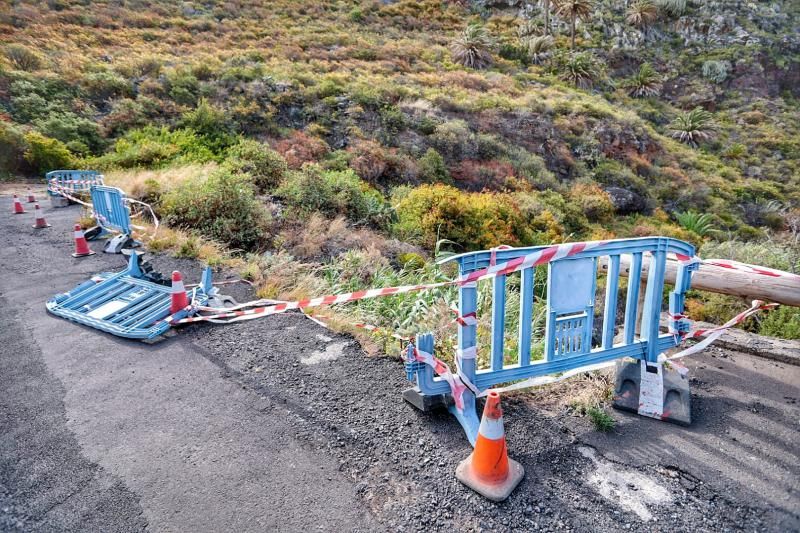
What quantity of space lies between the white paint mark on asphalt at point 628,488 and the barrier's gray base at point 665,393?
0.81 meters

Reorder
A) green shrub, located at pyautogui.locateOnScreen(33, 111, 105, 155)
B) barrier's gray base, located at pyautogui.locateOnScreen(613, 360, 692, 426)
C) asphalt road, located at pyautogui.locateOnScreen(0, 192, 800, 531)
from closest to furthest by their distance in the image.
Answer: asphalt road, located at pyautogui.locateOnScreen(0, 192, 800, 531) < barrier's gray base, located at pyautogui.locateOnScreen(613, 360, 692, 426) < green shrub, located at pyautogui.locateOnScreen(33, 111, 105, 155)

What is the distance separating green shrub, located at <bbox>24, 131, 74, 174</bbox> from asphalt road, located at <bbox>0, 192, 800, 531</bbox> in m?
14.0

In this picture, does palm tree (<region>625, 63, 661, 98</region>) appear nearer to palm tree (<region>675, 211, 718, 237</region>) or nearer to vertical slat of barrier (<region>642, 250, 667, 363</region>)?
palm tree (<region>675, 211, 718, 237</region>)

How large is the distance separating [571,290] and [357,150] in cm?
1519

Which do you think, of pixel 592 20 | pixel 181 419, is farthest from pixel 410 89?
pixel 592 20

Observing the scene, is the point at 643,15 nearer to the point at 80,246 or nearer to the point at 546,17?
the point at 546,17

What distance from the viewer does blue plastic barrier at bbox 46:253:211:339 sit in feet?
16.0

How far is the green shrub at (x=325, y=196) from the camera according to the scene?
989 centimetres

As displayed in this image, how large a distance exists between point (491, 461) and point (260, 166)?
10106mm

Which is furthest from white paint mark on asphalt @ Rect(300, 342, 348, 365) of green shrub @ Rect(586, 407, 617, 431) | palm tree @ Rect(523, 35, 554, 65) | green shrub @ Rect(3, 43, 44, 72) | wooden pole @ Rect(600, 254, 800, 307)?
palm tree @ Rect(523, 35, 554, 65)

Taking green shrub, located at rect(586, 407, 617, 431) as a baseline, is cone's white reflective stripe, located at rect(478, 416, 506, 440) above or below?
above

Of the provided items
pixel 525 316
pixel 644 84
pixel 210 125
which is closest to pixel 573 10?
pixel 644 84

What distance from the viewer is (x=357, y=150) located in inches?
693

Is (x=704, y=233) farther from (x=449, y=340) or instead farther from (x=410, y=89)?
(x=449, y=340)
